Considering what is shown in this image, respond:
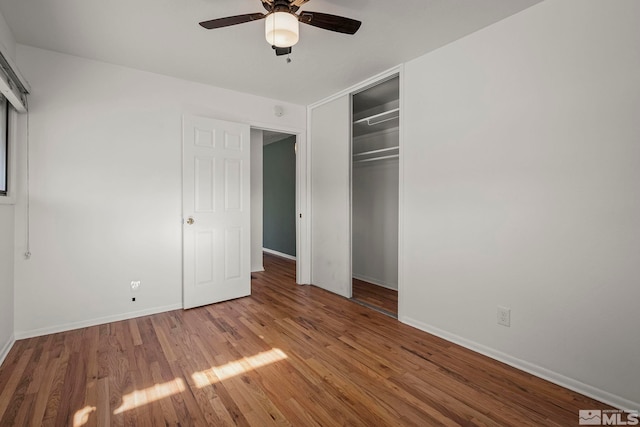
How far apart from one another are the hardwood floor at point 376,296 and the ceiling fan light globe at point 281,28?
2.65m

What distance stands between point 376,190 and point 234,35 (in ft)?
8.91

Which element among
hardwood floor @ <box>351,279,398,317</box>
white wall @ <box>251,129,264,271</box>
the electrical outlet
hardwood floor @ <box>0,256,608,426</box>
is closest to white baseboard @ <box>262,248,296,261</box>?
white wall @ <box>251,129,264,271</box>

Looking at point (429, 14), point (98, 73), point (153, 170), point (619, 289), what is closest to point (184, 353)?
point (153, 170)

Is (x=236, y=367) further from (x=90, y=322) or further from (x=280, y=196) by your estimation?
(x=280, y=196)

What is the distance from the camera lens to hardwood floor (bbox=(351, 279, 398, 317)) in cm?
335

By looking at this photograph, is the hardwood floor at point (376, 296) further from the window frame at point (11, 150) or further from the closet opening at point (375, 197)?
the window frame at point (11, 150)

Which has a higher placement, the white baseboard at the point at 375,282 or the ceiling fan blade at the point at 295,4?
the ceiling fan blade at the point at 295,4

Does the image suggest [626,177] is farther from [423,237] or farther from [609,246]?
[423,237]

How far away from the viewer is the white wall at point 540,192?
1711 mm

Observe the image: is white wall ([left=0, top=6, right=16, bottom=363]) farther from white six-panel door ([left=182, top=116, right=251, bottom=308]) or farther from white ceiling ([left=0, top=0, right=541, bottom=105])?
white six-panel door ([left=182, top=116, right=251, bottom=308])

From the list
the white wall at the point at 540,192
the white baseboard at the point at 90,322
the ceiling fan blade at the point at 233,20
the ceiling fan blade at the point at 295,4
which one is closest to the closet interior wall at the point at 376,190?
the white wall at the point at 540,192

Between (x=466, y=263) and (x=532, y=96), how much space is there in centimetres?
130

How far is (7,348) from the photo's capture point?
2.31 metres

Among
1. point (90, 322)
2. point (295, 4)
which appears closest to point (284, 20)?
point (295, 4)
